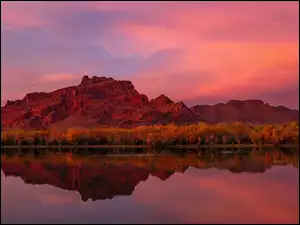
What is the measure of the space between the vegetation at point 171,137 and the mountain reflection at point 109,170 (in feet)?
46.3

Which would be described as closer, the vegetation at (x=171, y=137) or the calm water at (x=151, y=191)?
the calm water at (x=151, y=191)

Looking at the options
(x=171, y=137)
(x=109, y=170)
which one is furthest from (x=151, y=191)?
(x=171, y=137)

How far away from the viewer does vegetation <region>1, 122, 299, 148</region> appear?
4128cm

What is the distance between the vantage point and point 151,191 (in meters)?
16.6

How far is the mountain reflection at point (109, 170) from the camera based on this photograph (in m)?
17.5

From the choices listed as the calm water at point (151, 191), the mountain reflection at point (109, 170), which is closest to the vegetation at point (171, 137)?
the mountain reflection at point (109, 170)

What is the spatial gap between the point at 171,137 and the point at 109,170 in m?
20.2

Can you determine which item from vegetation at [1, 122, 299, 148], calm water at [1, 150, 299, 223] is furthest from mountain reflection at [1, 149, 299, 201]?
vegetation at [1, 122, 299, 148]

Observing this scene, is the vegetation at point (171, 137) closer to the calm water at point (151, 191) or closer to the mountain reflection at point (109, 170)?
the mountain reflection at point (109, 170)

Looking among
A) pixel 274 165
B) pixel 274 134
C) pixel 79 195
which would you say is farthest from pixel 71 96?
pixel 79 195

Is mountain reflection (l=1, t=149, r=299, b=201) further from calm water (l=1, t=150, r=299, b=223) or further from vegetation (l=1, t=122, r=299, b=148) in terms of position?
vegetation (l=1, t=122, r=299, b=148)

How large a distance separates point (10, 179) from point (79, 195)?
5304 millimetres

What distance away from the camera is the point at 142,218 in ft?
40.0

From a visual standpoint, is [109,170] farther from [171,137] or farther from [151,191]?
[171,137]
